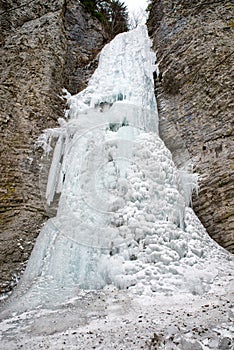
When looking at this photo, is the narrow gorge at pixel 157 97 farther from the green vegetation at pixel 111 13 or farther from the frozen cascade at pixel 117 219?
the green vegetation at pixel 111 13

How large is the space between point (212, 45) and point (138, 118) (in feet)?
8.83

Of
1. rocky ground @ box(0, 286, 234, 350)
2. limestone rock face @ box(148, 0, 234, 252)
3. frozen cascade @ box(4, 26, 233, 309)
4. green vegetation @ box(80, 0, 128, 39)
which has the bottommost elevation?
rocky ground @ box(0, 286, 234, 350)

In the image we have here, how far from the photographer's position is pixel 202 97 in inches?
316

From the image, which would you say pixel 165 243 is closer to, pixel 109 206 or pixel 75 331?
pixel 109 206

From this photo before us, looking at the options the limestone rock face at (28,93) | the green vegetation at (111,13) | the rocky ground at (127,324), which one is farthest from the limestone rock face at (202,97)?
the green vegetation at (111,13)

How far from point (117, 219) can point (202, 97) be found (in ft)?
12.6

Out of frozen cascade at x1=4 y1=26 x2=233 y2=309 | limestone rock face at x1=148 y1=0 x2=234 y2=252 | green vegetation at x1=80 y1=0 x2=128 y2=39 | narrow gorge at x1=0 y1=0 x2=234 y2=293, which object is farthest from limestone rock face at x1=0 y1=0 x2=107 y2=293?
limestone rock face at x1=148 y1=0 x2=234 y2=252

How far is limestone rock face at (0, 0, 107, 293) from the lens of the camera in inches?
254

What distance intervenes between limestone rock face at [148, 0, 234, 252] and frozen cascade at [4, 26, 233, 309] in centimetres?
38

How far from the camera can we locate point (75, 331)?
378 centimetres

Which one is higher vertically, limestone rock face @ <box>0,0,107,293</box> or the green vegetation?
the green vegetation

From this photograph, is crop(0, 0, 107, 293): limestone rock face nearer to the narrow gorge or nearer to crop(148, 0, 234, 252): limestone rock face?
the narrow gorge

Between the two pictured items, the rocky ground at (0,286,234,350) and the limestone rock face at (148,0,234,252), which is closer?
the rocky ground at (0,286,234,350)

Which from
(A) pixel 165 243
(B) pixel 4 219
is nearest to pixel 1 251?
(B) pixel 4 219
